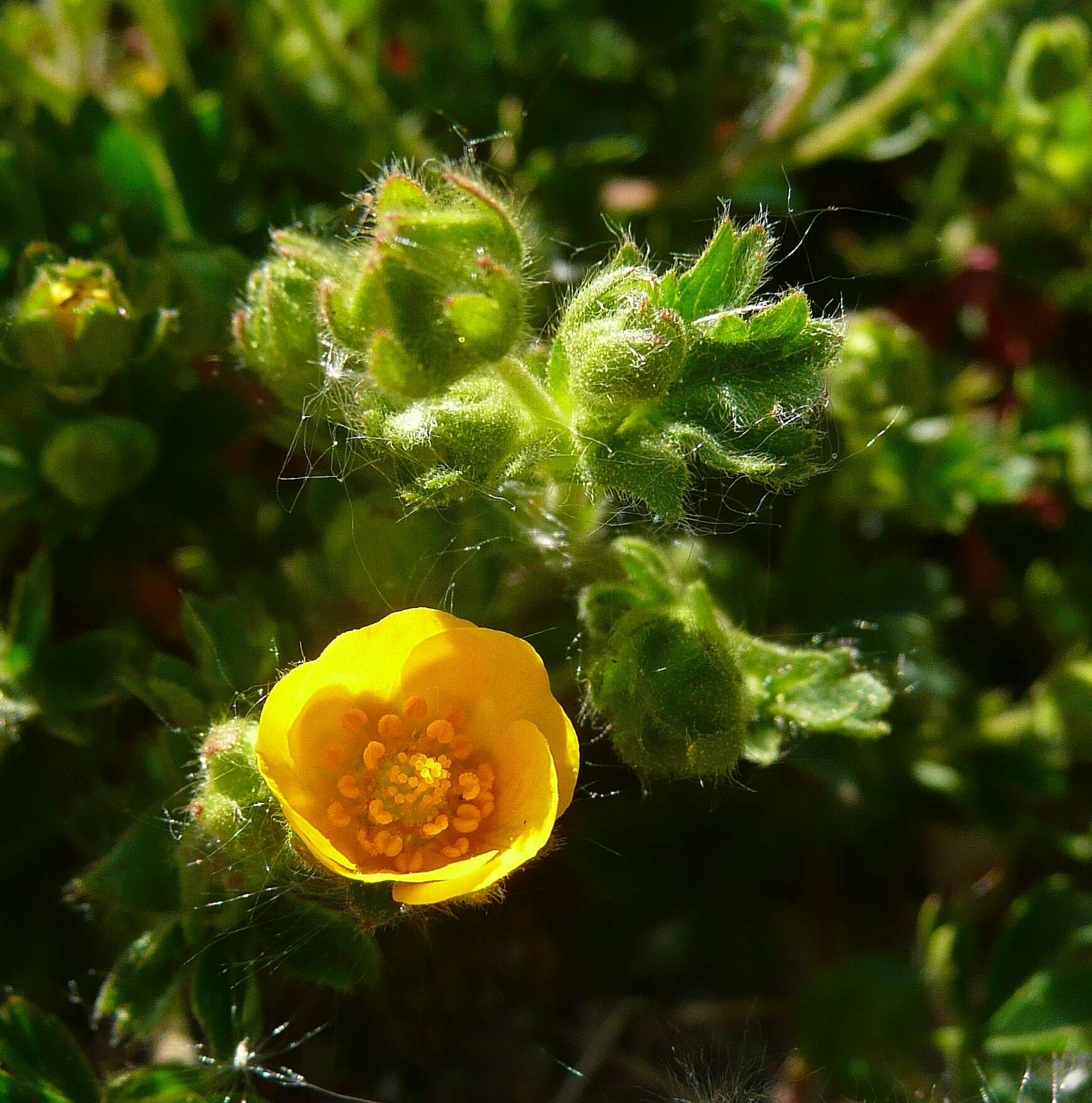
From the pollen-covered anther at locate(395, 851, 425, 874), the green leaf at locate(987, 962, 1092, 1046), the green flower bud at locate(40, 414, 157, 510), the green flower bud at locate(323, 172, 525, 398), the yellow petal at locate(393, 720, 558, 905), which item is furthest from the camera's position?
the green leaf at locate(987, 962, 1092, 1046)

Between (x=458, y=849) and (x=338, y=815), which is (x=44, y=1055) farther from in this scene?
(x=458, y=849)

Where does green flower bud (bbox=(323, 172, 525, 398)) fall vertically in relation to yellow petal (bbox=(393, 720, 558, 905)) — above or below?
above

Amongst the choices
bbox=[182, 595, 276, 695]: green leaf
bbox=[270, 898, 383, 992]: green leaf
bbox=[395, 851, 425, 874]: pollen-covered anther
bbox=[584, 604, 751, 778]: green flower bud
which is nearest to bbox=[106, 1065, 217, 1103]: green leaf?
bbox=[270, 898, 383, 992]: green leaf

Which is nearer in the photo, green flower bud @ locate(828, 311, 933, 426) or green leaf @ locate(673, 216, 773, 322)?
green leaf @ locate(673, 216, 773, 322)

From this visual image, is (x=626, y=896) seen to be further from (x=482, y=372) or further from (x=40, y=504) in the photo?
(x=40, y=504)

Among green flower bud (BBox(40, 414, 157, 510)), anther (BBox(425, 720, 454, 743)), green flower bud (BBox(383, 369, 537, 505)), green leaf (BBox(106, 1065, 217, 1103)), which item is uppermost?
green flower bud (BBox(383, 369, 537, 505))

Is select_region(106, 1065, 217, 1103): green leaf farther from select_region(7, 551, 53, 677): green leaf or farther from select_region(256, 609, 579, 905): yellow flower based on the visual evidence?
select_region(7, 551, 53, 677): green leaf

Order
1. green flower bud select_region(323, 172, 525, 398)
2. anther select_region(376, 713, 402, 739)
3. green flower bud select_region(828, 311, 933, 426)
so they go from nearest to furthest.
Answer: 1. green flower bud select_region(323, 172, 525, 398)
2. anther select_region(376, 713, 402, 739)
3. green flower bud select_region(828, 311, 933, 426)

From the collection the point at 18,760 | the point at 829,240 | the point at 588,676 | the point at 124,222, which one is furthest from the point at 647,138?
the point at 18,760

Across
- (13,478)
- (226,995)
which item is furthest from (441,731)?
(13,478)
